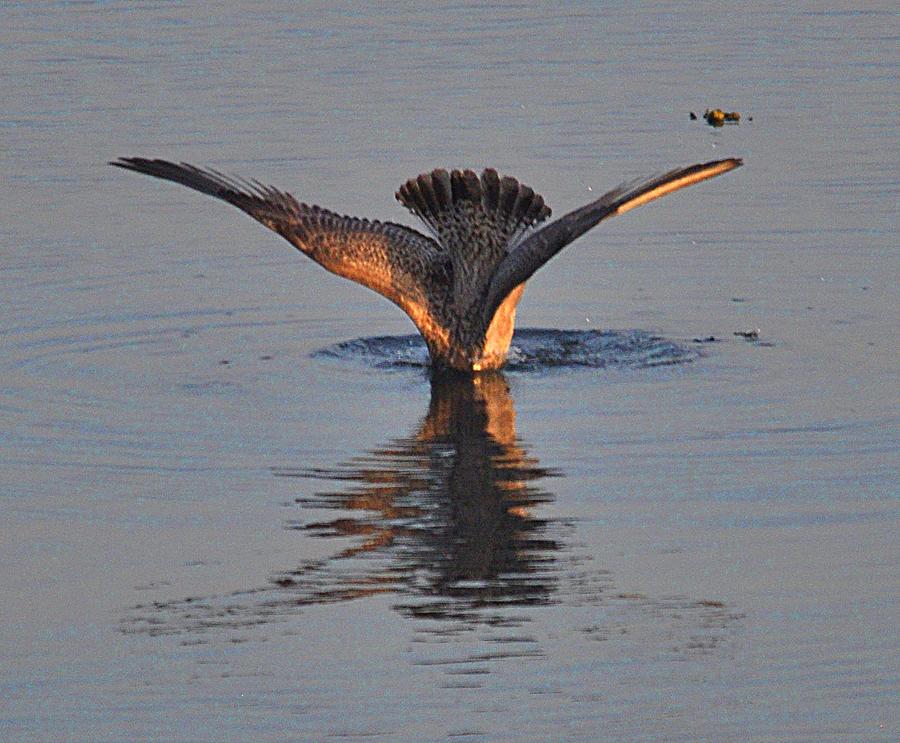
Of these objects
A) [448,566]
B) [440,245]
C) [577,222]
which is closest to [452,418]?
[577,222]

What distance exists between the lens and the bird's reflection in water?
761cm

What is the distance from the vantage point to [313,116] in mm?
16906

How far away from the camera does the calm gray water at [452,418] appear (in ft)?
22.3

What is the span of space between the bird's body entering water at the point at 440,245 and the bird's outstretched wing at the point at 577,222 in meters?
0.04

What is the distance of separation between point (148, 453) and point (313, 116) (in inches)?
303

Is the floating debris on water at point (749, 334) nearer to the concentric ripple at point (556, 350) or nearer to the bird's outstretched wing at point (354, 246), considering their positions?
the concentric ripple at point (556, 350)

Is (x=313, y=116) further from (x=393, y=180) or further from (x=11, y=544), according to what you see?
(x=11, y=544)

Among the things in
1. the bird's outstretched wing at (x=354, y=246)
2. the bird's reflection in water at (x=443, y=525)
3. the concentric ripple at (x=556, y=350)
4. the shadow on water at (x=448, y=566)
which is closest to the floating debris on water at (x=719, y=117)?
the concentric ripple at (x=556, y=350)

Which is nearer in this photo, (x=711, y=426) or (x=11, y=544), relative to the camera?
(x=11, y=544)

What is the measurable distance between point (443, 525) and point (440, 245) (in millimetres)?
3738

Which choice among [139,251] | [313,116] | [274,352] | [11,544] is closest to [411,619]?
[11,544]

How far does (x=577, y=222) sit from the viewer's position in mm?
10617

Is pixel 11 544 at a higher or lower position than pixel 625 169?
lower

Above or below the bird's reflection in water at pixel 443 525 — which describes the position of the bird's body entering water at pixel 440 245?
above
